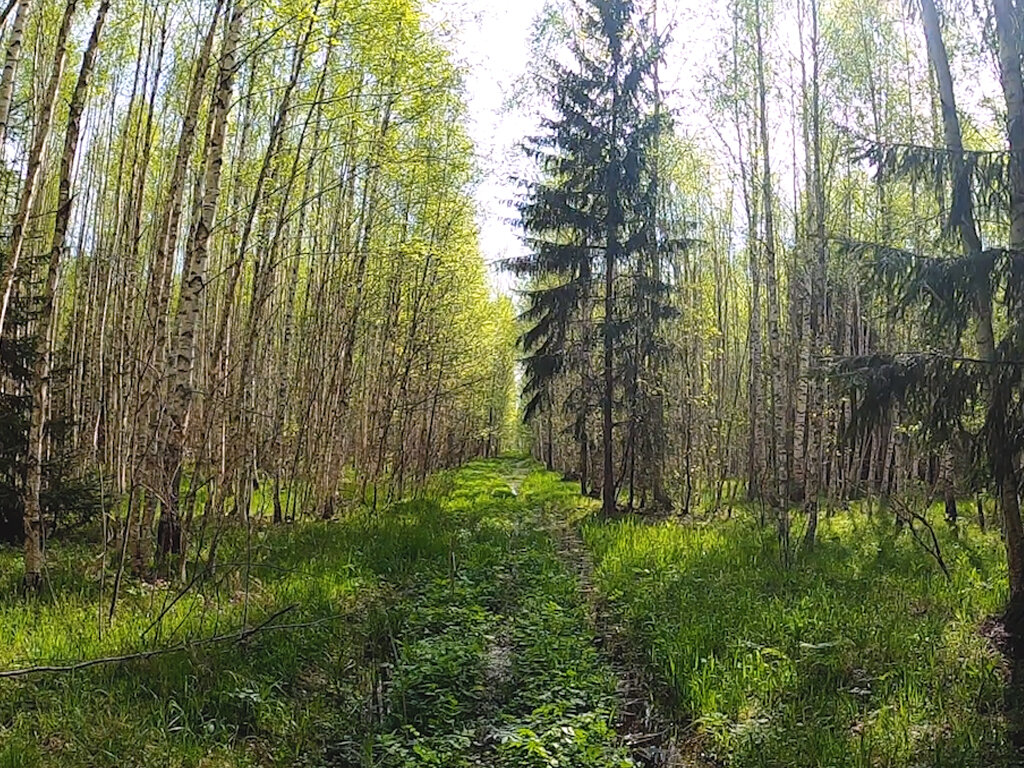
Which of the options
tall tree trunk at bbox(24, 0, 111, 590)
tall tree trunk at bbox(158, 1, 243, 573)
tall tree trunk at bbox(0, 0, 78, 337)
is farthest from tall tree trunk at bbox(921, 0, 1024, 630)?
tall tree trunk at bbox(24, 0, 111, 590)

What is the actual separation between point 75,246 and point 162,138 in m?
4.16

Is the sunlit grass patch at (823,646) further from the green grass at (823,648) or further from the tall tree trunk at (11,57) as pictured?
the tall tree trunk at (11,57)

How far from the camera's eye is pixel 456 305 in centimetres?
2020

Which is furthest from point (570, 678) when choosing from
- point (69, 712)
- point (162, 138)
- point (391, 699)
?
point (162, 138)

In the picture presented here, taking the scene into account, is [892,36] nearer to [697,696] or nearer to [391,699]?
[697,696]

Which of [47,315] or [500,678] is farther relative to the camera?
[47,315]

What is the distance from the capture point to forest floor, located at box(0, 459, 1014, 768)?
4.31 metres

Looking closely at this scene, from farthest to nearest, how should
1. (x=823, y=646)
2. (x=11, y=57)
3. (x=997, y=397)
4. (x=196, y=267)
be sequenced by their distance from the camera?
(x=196, y=267) < (x=823, y=646) < (x=997, y=397) < (x=11, y=57)

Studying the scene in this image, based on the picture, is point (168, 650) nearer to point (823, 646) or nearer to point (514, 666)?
point (514, 666)

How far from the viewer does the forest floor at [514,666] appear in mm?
4309

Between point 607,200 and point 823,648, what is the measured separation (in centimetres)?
1075

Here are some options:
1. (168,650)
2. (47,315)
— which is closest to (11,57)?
(47,315)

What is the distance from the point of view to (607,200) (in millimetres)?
15016

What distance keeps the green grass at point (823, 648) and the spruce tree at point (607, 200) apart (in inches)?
217
